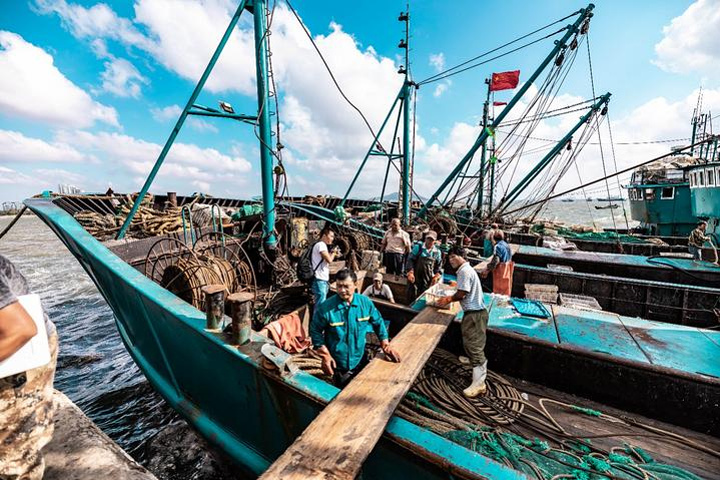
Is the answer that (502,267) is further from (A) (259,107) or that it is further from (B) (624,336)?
(A) (259,107)

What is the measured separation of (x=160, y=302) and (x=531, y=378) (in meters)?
4.96

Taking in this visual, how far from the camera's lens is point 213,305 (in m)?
2.88

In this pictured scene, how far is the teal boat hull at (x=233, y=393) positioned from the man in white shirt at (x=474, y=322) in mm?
2019

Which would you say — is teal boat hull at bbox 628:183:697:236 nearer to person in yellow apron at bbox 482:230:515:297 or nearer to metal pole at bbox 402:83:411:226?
metal pole at bbox 402:83:411:226

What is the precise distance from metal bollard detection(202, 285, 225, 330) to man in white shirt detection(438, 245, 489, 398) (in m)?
2.85

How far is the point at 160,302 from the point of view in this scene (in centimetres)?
336

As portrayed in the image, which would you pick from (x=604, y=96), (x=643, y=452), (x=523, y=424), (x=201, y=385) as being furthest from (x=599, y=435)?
(x=604, y=96)

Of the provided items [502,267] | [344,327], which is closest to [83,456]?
[344,327]

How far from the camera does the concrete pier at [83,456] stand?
1.73m

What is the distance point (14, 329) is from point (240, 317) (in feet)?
4.84

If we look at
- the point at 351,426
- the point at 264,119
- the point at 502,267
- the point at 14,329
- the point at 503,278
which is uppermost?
the point at 264,119

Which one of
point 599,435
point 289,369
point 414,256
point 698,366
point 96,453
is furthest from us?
point 414,256

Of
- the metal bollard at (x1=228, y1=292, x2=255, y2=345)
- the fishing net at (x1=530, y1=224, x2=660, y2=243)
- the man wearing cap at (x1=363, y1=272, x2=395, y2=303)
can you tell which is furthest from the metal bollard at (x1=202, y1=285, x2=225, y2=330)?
the fishing net at (x1=530, y1=224, x2=660, y2=243)

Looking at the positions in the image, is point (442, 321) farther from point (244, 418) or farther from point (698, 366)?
point (698, 366)
